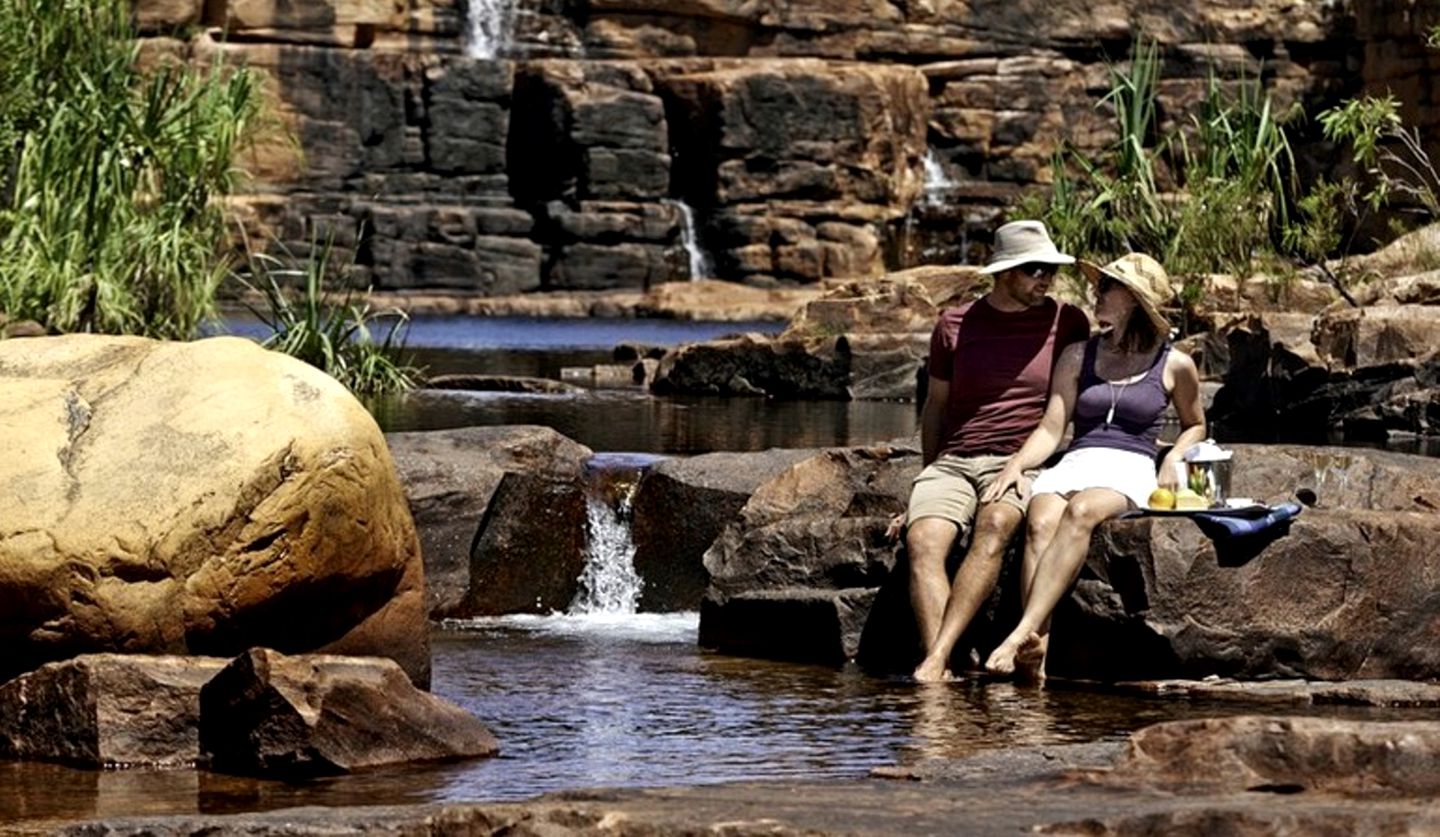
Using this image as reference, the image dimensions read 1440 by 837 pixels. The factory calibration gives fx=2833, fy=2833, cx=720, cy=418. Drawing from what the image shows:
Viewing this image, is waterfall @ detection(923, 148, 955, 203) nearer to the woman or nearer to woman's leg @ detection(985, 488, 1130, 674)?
the woman

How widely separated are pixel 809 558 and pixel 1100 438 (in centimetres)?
140

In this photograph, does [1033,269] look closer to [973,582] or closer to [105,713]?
[973,582]

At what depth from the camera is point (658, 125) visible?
51.2m

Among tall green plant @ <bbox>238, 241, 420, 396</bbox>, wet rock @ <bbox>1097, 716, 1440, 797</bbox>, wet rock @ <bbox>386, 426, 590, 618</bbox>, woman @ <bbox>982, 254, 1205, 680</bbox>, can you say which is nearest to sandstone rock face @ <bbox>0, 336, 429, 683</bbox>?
woman @ <bbox>982, 254, 1205, 680</bbox>

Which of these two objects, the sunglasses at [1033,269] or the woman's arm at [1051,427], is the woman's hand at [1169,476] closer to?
the woman's arm at [1051,427]

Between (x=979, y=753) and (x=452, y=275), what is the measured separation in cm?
4174

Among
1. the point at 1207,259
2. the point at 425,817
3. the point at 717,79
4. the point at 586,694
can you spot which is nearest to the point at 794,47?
the point at 717,79

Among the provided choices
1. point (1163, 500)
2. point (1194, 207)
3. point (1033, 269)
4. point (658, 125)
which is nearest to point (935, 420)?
point (1033, 269)

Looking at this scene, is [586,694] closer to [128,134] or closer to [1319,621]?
[1319,621]

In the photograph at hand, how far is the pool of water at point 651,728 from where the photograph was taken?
696 centimetres

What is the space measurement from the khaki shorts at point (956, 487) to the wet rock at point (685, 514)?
95.1 inches

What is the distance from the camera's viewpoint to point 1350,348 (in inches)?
780

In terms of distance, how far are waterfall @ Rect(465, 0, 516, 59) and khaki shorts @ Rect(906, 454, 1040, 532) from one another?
4618cm

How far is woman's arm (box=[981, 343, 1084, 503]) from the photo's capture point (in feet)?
29.7
